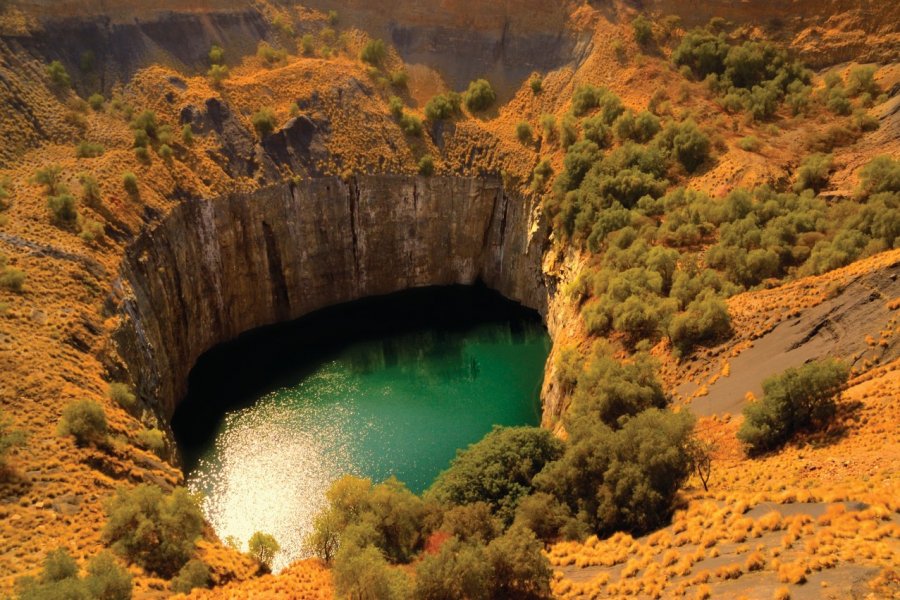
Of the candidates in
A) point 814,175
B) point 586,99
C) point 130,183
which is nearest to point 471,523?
point 130,183

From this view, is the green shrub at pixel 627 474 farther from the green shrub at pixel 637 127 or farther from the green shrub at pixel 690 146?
the green shrub at pixel 637 127

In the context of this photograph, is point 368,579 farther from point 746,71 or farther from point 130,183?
point 746,71

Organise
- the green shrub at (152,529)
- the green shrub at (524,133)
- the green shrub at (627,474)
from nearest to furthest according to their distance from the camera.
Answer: the green shrub at (152,529) < the green shrub at (627,474) < the green shrub at (524,133)

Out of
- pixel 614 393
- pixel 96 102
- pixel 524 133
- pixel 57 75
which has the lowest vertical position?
pixel 614 393

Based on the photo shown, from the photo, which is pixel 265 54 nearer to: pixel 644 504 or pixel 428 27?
pixel 428 27

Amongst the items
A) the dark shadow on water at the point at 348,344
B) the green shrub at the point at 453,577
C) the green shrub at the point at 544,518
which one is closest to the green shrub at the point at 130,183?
the dark shadow on water at the point at 348,344

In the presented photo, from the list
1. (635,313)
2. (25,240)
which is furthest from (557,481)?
(25,240)
